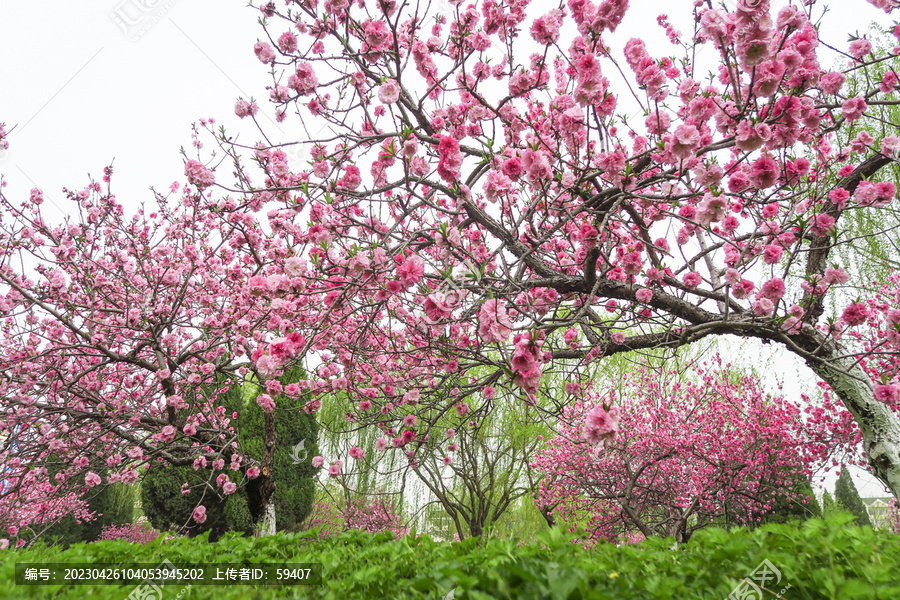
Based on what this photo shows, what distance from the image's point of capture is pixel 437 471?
37.1 ft

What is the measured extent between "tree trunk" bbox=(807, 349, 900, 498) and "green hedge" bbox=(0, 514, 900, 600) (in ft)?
10.6

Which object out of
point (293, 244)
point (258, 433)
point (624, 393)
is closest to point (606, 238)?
point (293, 244)

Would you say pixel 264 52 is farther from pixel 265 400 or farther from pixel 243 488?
pixel 243 488

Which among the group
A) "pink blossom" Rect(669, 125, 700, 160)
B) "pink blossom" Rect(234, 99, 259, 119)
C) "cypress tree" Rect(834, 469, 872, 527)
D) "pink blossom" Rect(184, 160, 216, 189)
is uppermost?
"pink blossom" Rect(234, 99, 259, 119)

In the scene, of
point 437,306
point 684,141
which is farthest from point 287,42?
point 684,141

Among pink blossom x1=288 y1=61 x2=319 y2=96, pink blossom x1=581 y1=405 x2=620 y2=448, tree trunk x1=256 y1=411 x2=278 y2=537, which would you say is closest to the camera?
pink blossom x1=581 y1=405 x2=620 y2=448

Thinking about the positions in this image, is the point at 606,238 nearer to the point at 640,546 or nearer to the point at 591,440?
the point at 591,440

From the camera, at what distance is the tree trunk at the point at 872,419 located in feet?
13.0

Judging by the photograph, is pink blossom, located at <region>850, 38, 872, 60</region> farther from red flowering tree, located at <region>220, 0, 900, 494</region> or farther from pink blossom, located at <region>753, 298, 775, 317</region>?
pink blossom, located at <region>753, 298, 775, 317</region>

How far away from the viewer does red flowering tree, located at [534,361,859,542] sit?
759cm

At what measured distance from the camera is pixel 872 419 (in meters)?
4.06

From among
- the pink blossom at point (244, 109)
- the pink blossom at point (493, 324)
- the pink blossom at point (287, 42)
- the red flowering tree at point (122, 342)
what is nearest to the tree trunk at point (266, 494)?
the red flowering tree at point (122, 342)

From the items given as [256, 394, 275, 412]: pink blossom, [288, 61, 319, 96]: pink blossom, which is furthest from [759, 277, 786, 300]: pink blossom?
[256, 394, 275, 412]: pink blossom
